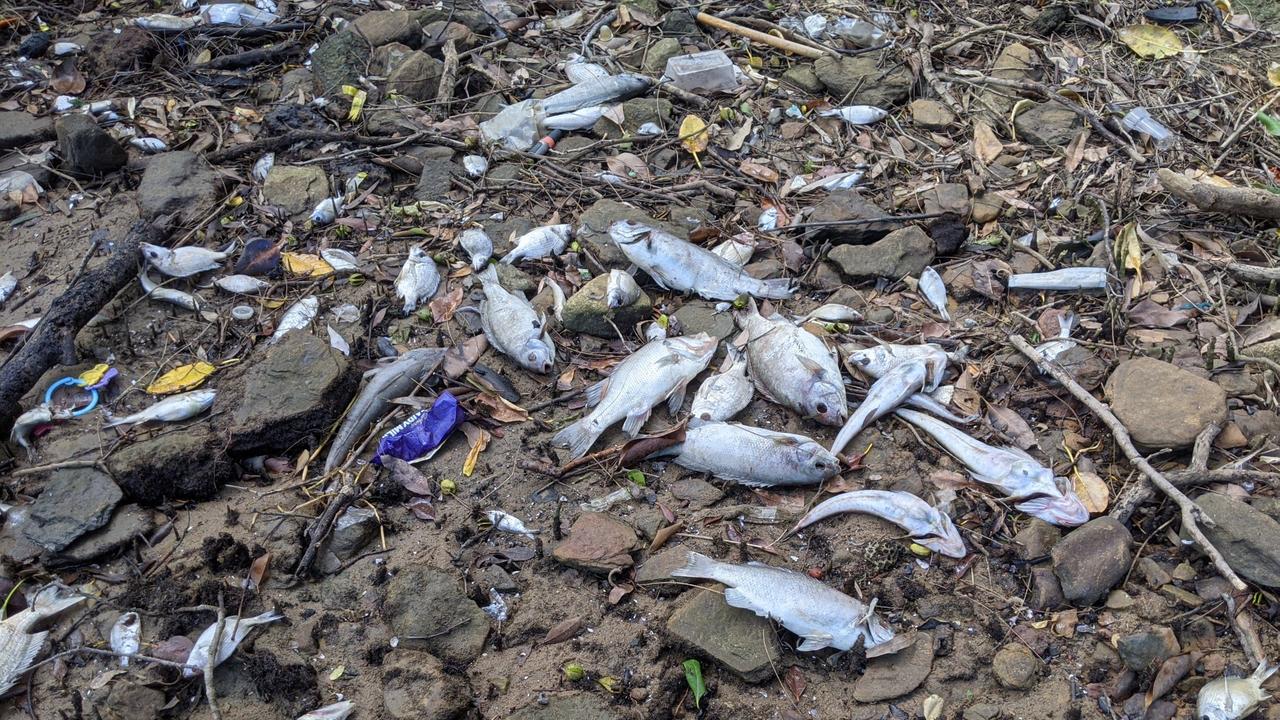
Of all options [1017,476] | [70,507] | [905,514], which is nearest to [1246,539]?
[1017,476]

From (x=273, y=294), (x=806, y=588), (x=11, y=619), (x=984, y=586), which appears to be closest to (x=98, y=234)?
(x=273, y=294)

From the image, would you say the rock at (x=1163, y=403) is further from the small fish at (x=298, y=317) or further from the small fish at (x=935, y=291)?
the small fish at (x=298, y=317)

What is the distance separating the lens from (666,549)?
10.6 feet

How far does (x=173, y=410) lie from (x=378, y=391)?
0.91 meters

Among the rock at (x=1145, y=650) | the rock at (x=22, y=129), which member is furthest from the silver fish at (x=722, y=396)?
the rock at (x=22, y=129)

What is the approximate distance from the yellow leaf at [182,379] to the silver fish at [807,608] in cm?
266

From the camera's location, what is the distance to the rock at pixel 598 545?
3.15 meters

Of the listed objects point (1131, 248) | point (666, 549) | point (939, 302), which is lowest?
point (666, 549)

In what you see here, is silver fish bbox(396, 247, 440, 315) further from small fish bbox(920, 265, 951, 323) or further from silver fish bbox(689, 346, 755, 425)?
small fish bbox(920, 265, 951, 323)

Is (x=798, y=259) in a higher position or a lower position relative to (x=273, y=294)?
higher

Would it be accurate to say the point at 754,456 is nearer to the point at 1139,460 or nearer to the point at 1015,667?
the point at 1015,667

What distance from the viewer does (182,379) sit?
399 cm

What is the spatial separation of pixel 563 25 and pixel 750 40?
57.4 inches

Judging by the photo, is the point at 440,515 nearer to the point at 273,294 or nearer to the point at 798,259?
the point at 273,294
